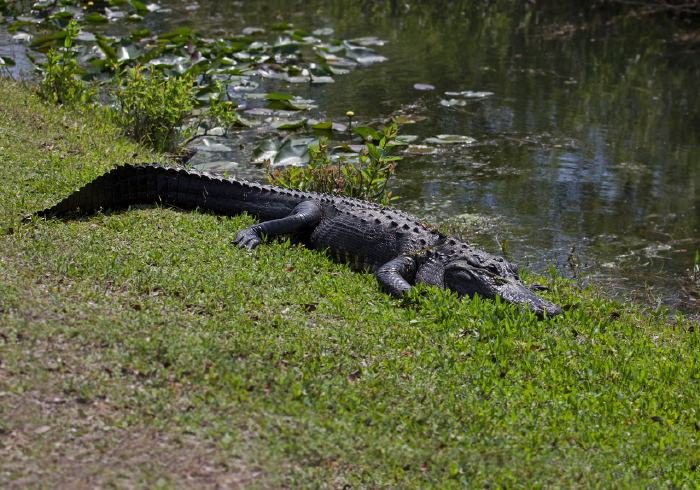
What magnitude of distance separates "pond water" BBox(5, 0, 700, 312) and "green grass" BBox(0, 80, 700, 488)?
1914 millimetres

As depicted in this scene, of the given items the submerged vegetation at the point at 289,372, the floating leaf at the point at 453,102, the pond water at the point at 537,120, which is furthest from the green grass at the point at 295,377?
the floating leaf at the point at 453,102

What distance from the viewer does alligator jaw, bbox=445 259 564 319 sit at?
5.48m

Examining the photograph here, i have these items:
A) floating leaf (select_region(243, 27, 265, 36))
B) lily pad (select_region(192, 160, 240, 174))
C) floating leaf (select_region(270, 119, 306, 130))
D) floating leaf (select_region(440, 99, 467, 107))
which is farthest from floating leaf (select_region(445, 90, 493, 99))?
lily pad (select_region(192, 160, 240, 174))

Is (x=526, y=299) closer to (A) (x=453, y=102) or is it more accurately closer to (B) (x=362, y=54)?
(A) (x=453, y=102)

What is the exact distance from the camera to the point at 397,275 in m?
5.82

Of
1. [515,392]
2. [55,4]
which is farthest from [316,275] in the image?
[55,4]

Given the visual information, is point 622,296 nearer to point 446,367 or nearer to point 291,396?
point 446,367

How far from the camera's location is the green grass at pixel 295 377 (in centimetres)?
341

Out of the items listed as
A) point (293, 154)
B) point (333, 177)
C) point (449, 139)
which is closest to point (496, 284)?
point (333, 177)

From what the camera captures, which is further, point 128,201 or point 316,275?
point 128,201

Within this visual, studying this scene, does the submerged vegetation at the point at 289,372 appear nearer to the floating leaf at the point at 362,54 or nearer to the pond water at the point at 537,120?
the pond water at the point at 537,120

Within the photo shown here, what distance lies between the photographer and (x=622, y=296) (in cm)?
660

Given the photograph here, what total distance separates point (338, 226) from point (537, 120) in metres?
6.03

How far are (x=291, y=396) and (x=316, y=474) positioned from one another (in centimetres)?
56
